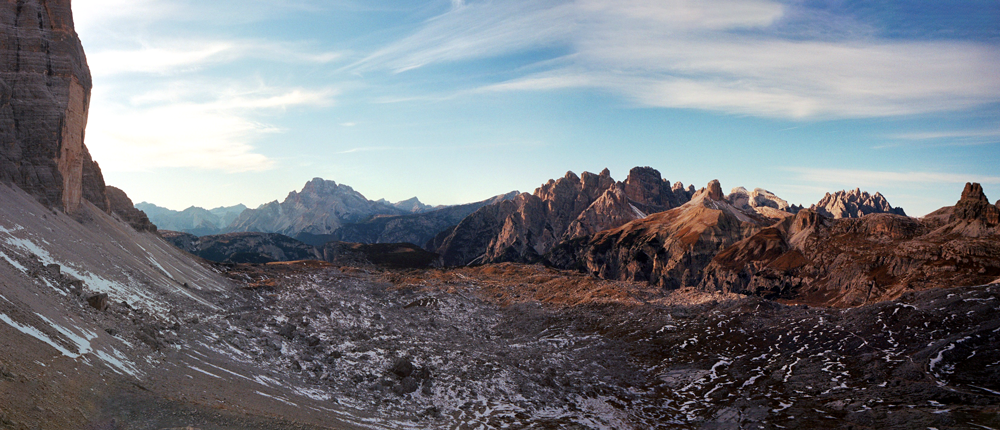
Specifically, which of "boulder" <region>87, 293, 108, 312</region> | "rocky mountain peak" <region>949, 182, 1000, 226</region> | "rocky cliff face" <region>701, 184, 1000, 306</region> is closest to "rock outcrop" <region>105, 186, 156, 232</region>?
"boulder" <region>87, 293, 108, 312</region>

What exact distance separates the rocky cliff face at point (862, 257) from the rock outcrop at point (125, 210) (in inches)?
5504

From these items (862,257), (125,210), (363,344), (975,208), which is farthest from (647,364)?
(975,208)

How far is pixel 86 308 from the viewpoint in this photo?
31469 millimetres

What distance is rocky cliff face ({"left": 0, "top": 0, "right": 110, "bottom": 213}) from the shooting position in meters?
54.4

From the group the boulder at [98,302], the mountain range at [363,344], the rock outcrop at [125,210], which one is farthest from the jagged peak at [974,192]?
the rock outcrop at [125,210]

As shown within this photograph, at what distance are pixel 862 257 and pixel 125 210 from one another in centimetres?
16537

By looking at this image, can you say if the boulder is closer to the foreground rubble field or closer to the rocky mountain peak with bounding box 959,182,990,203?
the foreground rubble field

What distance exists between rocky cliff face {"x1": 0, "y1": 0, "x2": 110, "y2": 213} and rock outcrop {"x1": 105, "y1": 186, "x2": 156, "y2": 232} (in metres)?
17.3

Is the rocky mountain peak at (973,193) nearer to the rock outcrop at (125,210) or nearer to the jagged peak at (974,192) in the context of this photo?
the jagged peak at (974,192)

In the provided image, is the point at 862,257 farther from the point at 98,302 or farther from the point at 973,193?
the point at 98,302

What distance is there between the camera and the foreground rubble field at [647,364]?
32969 mm

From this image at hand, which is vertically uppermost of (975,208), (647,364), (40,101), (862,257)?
(40,101)

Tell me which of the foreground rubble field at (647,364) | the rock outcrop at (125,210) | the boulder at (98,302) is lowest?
the foreground rubble field at (647,364)

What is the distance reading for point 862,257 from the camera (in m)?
132
